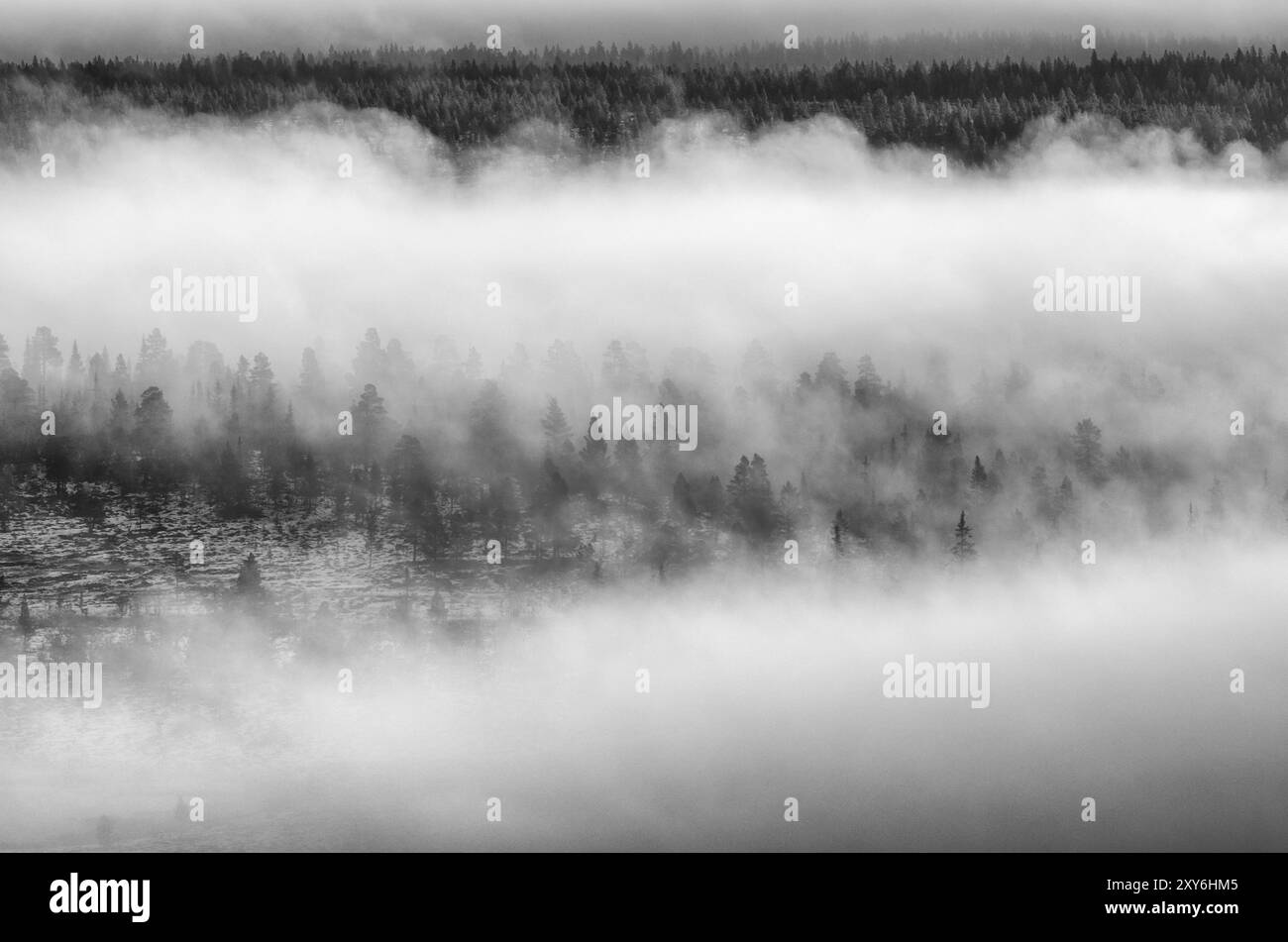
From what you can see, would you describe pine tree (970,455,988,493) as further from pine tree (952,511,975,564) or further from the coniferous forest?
pine tree (952,511,975,564)

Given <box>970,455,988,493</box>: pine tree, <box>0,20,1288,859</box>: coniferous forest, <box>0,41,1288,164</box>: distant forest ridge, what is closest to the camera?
<box>0,41,1288,164</box>: distant forest ridge

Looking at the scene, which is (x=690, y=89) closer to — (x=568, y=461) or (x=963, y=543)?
(x=568, y=461)

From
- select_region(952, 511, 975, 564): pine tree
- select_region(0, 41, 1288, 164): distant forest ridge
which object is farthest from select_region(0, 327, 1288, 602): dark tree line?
select_region(0, 41, 1288, 164): distant forest ridge

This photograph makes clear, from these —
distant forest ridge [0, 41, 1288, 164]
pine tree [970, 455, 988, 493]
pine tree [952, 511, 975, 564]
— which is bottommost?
pine tree [952, 511, 975, 564]

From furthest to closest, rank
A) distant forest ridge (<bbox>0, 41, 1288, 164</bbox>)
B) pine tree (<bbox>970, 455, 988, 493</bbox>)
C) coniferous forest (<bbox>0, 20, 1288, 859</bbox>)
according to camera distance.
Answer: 1. pine tree (<bbox>970, 455, 988, 493</bbox>)
2. coniferous forest (<bbox>0, 20, 1288, 859</bbox>)
3. distant forest ridge (<bbox>0, 41, 1288, 164</bbox>)

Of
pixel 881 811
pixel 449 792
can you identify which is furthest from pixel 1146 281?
pixel 449 792
